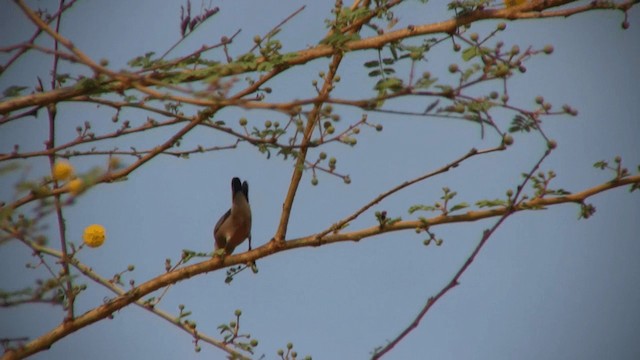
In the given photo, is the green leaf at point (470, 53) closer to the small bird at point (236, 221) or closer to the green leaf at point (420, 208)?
the green leaf at point (420, 208)

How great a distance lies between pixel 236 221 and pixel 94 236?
110 inches

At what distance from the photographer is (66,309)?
370cm

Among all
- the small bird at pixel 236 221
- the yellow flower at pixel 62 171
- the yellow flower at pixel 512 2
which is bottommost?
the yellow flower at pixel 62 171

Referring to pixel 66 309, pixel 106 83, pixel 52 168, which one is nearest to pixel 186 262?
pixel 66 309

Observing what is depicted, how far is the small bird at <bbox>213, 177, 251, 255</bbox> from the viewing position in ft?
21.7

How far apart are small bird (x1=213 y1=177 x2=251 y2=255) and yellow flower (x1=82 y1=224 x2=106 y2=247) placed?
8.73 ft

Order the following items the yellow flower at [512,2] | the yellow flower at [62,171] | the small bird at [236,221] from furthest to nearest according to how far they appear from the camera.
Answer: the small bird at [236,221] < the yellow flower at [512,2] < the yellow flower at [62,171]

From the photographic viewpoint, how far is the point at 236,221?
21.7ft

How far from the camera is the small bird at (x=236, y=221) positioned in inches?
261

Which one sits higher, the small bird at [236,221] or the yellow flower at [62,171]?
the small bird at [236,221]

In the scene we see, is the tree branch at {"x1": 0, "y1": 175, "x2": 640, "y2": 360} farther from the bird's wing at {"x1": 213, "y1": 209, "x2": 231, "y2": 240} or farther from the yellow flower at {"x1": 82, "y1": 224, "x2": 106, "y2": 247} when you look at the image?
the bird's wing at {"x1": 213, "y1": 209, "x2": 231, "y2": 240}

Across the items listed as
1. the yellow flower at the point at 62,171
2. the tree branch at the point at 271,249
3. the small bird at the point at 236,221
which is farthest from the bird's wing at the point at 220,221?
the yellow flower at the point at 62,171

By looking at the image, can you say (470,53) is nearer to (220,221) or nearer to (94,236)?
(94,236)

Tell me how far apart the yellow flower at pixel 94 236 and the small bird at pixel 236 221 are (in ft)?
8.73
